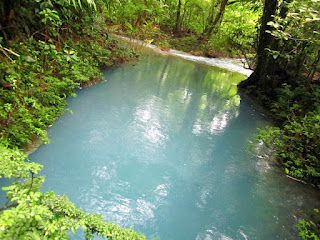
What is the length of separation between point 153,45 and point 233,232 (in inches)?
562

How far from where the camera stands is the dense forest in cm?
152

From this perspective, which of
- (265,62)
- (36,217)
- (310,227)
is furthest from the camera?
(265,62)

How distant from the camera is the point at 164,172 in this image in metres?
3.74

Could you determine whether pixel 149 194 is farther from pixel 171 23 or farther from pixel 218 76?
pixel 171 23

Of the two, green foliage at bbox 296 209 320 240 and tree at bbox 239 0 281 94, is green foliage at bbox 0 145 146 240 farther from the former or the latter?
tree at bbox 239 0 281 94

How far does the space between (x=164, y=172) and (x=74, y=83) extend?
2.82 meters

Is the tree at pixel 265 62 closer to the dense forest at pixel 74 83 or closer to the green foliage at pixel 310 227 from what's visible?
the dense forest at pixel 74 83

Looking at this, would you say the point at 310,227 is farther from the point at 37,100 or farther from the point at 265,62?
the point at 265,62

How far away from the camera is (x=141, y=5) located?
8.13 meters

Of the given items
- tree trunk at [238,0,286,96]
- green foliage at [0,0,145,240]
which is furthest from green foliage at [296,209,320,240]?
tree trunk at [238,0,286,96]

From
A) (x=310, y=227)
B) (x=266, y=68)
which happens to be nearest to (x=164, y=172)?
(x=310, y=227)

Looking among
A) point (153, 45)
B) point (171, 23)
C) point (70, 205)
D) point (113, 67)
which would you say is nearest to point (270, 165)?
point (70, 205)

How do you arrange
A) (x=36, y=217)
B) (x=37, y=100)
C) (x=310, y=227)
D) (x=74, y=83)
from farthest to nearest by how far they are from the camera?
(x=74, y=83)
(x=37, y=100)
(x=310, y=227)
(x=36, y=217)

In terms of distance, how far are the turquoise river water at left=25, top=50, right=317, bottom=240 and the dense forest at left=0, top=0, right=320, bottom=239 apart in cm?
38
